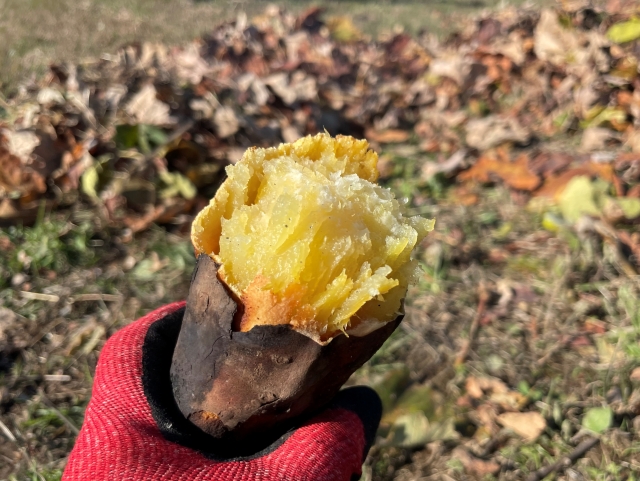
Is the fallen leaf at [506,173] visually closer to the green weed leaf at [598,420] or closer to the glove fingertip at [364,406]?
the green weed leaf at [598,420]

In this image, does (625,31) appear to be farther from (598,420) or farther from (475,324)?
(598,420)

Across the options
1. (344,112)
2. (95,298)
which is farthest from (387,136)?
(95,298)

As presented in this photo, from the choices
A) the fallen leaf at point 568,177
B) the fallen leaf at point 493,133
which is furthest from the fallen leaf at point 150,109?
the fallen leaf at point 568,177

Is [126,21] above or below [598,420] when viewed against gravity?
above

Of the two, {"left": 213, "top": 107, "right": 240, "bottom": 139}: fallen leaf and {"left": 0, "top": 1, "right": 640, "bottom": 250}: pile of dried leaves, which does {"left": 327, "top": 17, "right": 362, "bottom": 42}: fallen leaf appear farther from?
{"left": 213, "top": 107, "right": 240, "bottom": 139}: fallen leaf

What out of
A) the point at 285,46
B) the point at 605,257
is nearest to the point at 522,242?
the point at 605,257

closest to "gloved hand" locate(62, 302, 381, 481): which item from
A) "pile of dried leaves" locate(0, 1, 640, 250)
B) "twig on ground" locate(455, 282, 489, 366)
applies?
"twig on ground" locate(455, 282, 489, 366)

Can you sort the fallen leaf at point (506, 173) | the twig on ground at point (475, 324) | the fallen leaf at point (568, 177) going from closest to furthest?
1. the twig on ground at point (475, 324)
2. the fallen leaf at point (568, 177)
3. the fallen leaf at point (506, 173)
